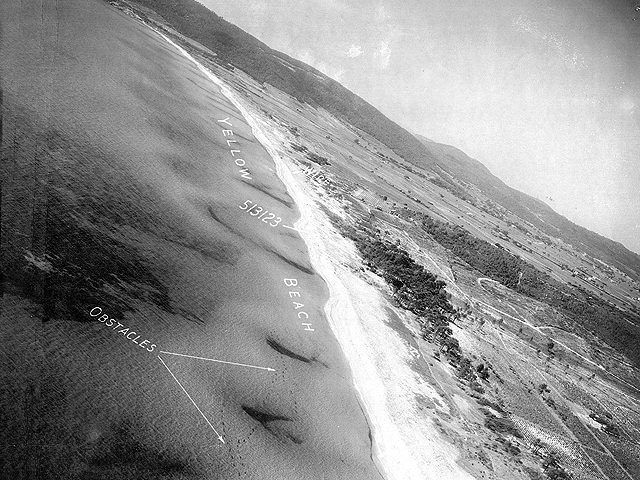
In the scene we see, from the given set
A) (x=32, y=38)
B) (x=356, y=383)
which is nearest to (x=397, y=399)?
(x=356, y=383)

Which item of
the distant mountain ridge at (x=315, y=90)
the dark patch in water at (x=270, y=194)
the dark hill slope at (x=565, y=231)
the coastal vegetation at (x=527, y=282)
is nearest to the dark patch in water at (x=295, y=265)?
the dark patch in water at (x=270, y=194)

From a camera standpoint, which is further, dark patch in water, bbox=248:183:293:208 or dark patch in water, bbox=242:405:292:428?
dark patch in water, bbox=248:183:293:208

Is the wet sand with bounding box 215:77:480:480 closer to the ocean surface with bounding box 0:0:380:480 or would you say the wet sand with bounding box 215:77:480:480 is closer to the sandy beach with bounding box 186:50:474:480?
the sandy beach with bounding box 186:50:474:480

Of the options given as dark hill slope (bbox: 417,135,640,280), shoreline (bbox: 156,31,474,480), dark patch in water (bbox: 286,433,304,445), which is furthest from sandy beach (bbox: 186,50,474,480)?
dark hill slope (bbox: 417,135,640,280)

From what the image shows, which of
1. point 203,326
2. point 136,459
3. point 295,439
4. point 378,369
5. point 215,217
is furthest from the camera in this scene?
point 378,369

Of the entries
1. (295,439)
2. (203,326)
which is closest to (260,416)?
(295,439)

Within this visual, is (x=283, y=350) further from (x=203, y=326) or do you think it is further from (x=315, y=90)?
(x=315, y=90)

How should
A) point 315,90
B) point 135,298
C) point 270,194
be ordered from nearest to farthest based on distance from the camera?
point 135,298, point 270,194, point 315,90
